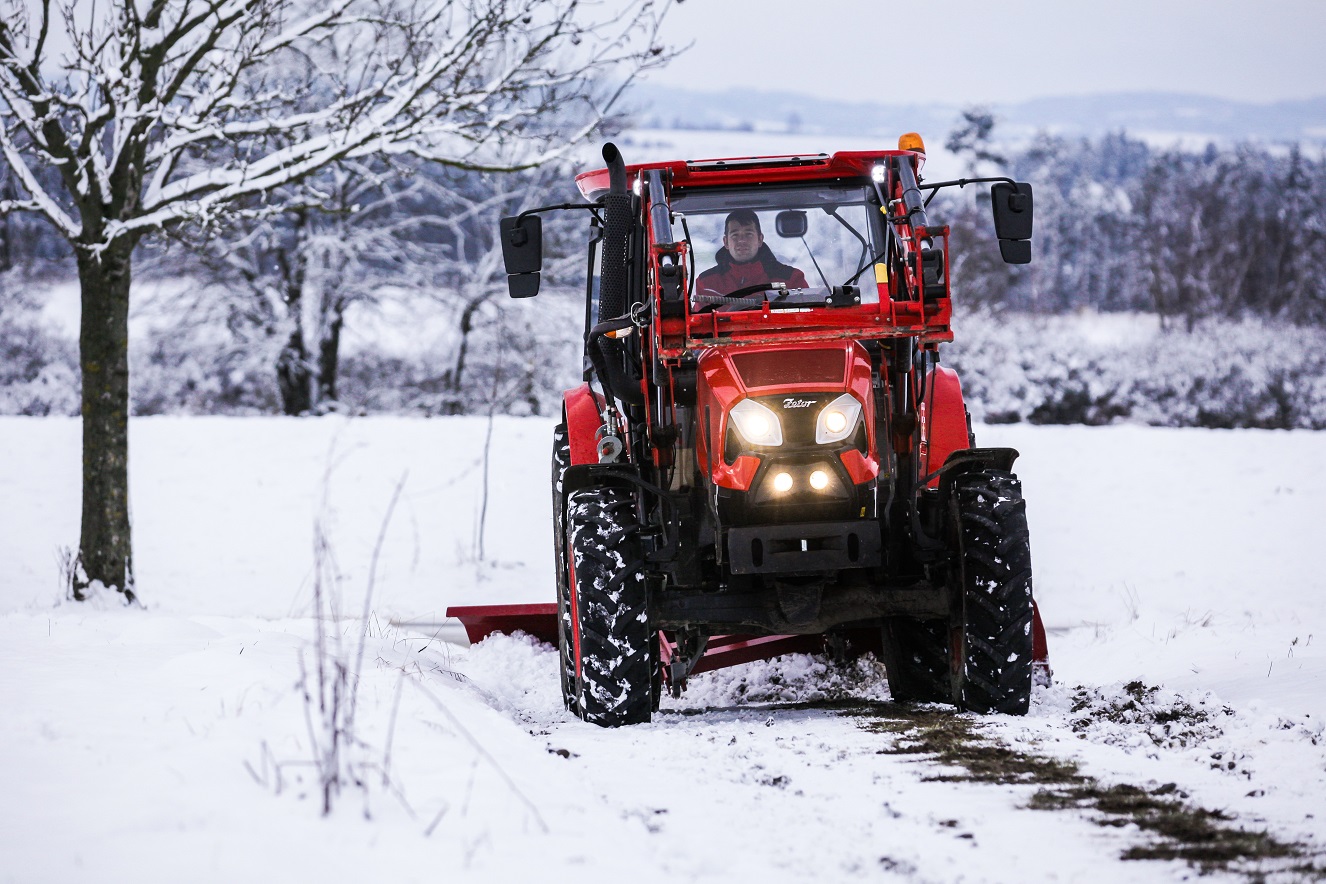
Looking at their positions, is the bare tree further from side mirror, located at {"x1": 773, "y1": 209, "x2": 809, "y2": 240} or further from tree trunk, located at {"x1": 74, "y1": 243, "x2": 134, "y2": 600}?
side mirror, located at {"x1": 773, "y1": 209, "x2": 809, "y2": 240}

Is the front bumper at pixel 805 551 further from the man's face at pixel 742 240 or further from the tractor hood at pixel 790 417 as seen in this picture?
the man's face at pixel 742 240

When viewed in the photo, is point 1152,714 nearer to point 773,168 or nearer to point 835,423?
point 835,423

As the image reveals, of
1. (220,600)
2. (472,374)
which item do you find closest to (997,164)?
(472,374)

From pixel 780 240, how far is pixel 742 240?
0.16m

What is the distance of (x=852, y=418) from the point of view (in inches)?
203

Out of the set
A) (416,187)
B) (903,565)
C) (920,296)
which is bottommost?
(903,565)

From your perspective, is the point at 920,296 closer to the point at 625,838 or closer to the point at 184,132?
the point at 625,838

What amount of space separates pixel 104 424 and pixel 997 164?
40.0 metres

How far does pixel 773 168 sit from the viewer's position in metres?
6.06

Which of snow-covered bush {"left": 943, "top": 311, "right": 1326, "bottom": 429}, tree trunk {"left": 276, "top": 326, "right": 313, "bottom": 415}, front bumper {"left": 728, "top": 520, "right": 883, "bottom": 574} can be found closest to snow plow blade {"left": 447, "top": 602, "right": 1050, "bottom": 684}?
front bumper {"left": 728, "top": 520, "right": 883, "bottom": 574}

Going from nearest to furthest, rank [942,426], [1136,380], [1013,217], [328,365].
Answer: [1013,217], [942,426], [328,365], [1136,380]

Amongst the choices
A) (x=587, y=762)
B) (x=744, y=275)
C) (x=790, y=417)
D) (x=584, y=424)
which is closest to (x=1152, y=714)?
(x=790, y=417)

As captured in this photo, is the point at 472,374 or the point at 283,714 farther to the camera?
the point at 472,374

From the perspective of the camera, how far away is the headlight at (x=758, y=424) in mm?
5145
